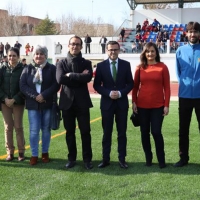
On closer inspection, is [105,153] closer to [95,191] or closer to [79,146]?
[95,191]

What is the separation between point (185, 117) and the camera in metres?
5.46

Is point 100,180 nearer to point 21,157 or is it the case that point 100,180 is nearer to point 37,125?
point 37,125

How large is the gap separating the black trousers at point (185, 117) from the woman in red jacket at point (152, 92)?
271 mm

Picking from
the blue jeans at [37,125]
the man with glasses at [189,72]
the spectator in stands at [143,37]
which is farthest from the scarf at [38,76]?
the spectator in stands at [143,37]

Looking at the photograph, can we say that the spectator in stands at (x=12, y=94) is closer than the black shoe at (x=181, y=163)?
No

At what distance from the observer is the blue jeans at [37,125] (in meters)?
5.67

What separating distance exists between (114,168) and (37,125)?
4.55 feet

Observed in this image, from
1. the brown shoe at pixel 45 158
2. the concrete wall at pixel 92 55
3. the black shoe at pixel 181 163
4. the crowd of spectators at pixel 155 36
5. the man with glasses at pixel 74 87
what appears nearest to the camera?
the man with glasses at pixel 74 87

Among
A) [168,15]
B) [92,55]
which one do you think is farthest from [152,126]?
[168,15]

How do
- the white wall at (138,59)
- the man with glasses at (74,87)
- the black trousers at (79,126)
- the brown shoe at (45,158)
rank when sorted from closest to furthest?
the man with glasses at (74,87) < the black trousers at (79,126) < the brown shoe at (45,158) < the white wall at (138,59)

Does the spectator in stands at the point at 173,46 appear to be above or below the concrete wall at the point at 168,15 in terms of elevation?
below

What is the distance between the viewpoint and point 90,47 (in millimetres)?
31438

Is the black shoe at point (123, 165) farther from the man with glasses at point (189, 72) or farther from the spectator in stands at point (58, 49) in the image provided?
the spectator in stands at point (58, 49)

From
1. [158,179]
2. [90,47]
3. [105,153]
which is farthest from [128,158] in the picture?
[90,47]
